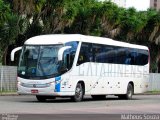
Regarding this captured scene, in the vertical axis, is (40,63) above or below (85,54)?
below

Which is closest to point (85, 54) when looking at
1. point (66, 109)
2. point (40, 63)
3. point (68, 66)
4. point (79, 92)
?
point (68, 66)

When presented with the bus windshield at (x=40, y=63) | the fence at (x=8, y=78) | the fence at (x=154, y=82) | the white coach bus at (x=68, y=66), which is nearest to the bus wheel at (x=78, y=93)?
the white coach bus at (x=68, y=66)

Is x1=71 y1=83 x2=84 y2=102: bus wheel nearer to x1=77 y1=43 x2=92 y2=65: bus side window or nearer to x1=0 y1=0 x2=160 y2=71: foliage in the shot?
x1=77 y1=43 x2=92 y2=65: bus side window

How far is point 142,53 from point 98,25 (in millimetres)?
11579

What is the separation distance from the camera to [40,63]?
26922 millimetres

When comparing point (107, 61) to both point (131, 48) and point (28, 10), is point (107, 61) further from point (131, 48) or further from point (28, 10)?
point (28, 10)

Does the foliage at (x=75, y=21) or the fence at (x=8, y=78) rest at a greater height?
the foliage at (x=75, y=21)

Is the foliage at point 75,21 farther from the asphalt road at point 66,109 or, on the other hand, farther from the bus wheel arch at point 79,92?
the asphalt road at point 66,109

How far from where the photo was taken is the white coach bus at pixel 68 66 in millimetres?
26766

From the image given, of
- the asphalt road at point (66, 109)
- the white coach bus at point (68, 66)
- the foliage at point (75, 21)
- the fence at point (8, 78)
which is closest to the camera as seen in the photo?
the asphalt road at point (66, 109)

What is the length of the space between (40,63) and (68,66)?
1.37 m

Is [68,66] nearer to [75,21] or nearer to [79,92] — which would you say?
[79,92]

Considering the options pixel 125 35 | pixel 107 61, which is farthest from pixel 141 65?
pixel 125 35

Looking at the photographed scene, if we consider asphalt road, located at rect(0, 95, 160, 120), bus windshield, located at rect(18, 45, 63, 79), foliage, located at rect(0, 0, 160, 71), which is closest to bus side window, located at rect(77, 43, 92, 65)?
bus windshield, located at rect(18, 45, 63, 79)
